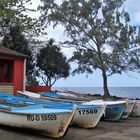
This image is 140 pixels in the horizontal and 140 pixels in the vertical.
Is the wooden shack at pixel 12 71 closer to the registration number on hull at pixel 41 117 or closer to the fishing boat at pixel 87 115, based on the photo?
the fishing boat at pixel 87 115

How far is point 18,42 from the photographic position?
120 ft

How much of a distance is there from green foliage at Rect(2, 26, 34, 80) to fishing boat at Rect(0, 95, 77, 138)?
20611mm

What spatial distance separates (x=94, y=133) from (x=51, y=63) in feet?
70.0

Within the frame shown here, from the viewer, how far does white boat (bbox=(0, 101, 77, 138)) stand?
47.2 ft

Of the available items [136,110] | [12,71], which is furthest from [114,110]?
[12,71]

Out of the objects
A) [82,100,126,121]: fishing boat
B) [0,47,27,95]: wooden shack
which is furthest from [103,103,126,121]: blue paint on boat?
[0,47,27,95]: wooden shack

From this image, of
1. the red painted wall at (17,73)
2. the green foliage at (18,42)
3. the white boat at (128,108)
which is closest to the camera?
the white boat at (128,108)

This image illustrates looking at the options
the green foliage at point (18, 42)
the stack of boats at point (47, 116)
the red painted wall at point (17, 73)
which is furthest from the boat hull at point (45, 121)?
the green foliage at point (18, 42)

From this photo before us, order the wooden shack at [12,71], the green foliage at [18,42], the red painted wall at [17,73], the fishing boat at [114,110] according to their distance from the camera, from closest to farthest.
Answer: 1. the fishing boat at [114,110]
2. the wooden shack at [12,71]
3. the red painted wall at [17,73]
4. the green foliage at [18,42]

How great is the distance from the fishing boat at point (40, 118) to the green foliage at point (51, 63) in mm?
22069

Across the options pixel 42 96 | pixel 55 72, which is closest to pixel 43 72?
pixel 55 72

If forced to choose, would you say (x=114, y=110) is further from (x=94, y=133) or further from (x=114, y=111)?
(x=94, y=133)

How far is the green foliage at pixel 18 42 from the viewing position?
119 ft

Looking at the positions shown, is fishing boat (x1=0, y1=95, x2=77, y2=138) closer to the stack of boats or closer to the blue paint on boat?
the stack of boats
